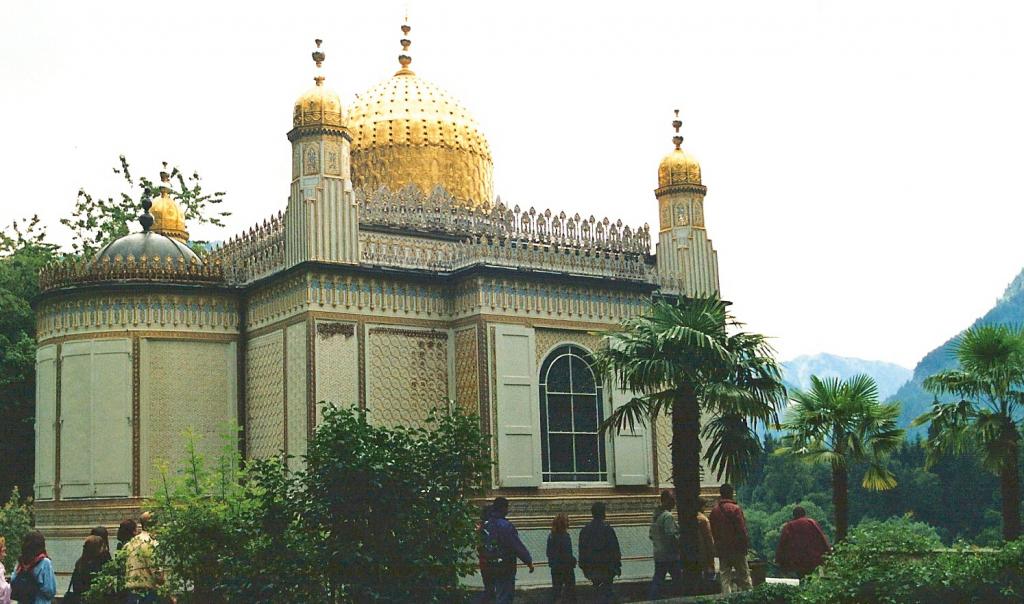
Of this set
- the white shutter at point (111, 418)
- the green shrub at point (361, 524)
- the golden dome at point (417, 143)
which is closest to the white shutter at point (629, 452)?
the golden dome at point (417, 143)

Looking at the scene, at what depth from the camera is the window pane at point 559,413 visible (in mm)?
20609

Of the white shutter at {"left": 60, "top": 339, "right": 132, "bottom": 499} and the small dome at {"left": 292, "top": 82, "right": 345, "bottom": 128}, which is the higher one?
the small dome at {"left": 292, "top": 82, "right": 345, "bottom": 128}

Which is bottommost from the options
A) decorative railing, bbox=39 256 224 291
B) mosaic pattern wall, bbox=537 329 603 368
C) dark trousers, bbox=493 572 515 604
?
dark trousers, bbox=493 572 515 604

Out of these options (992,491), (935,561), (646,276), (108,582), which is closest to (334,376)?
(646,276)

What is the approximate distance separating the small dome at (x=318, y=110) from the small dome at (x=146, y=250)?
315cm

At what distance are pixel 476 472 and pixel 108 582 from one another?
369 centimetres

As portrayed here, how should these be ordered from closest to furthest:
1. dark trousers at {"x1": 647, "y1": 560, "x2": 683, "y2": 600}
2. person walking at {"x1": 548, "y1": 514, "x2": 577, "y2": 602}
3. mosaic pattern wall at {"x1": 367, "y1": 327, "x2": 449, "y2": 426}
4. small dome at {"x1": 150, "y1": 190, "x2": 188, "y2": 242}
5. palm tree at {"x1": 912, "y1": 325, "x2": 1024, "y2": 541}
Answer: person walking at {"x1": 548, "y1": 514, "x2": 577, "y2": 602} → dark trousers at {"x1": 647, "y1": 560, "x2": 683, "y2": 600} → palm tree at {"x1": 912, "y1": 325, "x2": 1024, "y2": 541} → mosaic pattern wall at {"x1": 367, "y1": 327, "x2": 449, "y2": 426} → small dome at {"x1": 150, "y1": 190, "x2": 188, "y2": 242}

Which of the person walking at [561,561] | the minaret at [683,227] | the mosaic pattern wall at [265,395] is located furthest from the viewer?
the minaret at [683,227]

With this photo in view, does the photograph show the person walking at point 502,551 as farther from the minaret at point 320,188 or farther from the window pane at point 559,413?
the minaret at point 320,188

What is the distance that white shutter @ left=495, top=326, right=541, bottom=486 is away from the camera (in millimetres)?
19781

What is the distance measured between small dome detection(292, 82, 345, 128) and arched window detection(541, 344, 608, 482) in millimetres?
5067

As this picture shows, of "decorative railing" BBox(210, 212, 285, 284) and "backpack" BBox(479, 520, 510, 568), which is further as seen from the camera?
"decorative railing" BBox(210, 212, 285, 284)

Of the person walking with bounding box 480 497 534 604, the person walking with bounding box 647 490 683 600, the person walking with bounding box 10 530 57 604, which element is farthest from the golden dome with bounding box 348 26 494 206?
the person walking with bounding box 10 530 57 604

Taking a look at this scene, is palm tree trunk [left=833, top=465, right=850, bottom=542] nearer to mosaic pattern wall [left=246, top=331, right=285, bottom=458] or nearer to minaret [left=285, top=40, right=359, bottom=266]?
minaret [left=285, top=40, right=359, bottom=266]
